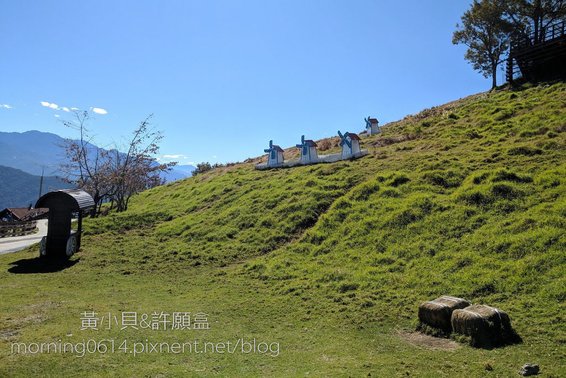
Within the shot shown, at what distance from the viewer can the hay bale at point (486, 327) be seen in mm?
8078

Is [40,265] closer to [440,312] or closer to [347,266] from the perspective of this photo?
[347,266]

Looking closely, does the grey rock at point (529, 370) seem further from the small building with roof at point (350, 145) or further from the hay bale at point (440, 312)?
the small building with roof at point (350, 145)

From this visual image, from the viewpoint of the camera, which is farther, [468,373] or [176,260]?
[176,260]

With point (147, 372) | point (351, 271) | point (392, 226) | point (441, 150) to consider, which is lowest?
point (147, 372)

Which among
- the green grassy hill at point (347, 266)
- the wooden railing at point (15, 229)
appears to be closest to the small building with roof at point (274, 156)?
the green grassy hill at point (347, 266)

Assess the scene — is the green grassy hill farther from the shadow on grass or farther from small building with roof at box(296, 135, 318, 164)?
small building with roof at box(296, 135, 318, 164)

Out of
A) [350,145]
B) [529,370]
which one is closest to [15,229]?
Result: [350,145]

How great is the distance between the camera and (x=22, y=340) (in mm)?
→ 8625

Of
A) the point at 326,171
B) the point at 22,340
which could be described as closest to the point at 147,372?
the point at 22,340

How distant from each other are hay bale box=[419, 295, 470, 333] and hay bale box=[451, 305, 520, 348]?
15.4 inches

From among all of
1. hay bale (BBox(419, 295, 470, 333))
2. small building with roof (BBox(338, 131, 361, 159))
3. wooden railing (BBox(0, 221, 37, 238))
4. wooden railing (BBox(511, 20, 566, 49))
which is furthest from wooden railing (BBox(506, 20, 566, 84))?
wooden railing (BBox(0, 221, 37, 238))

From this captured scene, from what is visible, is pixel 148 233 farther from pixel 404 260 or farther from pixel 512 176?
pixel 512 176

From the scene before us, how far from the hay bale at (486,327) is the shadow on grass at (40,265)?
15.9 meters

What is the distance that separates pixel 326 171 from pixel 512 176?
1226 centimetres
